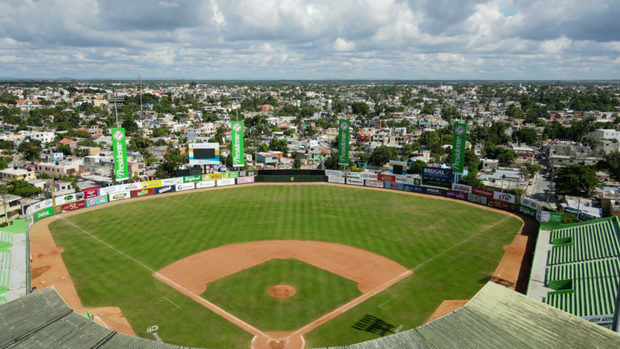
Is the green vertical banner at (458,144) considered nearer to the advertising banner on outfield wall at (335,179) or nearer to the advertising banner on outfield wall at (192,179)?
the advertising banner on outfield wall at (335,179)

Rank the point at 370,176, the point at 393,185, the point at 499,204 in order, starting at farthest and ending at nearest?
the point at 370,176 → the point at 393,185 → the point at 499,204

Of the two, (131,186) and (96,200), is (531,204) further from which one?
(96,200)

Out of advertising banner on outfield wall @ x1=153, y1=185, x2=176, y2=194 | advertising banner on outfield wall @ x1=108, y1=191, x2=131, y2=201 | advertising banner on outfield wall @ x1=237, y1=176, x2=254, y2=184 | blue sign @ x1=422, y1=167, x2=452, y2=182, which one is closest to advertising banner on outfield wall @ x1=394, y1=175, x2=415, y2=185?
blue sign @ x1=422, y1=167, x2=452, y2=182

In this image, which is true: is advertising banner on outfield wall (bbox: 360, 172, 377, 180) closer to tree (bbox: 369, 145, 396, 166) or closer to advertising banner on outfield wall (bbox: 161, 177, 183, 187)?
tree (bbox: 369, 145, 396, 166)

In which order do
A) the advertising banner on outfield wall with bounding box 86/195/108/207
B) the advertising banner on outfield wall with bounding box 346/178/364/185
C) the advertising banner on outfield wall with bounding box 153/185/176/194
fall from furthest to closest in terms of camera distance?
1. the advertising banner on outfield wall with bounding box 346/178/364/185
2. the advertising banner on outfield wall with bounding box 153/185/176/194
3. the advertising banner on outfield wall with bounding box 86/195/108/207

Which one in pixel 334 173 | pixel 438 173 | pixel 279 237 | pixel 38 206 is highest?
pixel 438 173

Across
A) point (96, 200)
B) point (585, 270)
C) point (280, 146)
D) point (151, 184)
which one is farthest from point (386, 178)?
point (280, 146)
